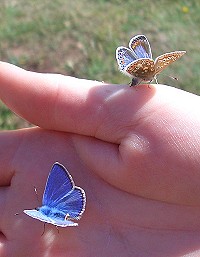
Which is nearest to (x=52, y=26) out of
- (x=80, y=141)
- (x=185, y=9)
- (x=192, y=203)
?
(x=185, y=9)

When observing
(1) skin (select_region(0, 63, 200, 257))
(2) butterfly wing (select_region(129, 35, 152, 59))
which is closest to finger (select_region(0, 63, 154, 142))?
(1) skin (select_region(0, 63, 200, 257))

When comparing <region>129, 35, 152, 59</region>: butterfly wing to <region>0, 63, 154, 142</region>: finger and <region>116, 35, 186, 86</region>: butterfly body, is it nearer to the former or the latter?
<region>116, 35, 186, 86</region>: butterfly body

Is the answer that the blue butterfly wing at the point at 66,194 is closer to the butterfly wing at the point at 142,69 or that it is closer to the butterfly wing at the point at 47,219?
the butterfly wing at the point at 47,219

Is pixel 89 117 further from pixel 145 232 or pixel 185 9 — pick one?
pixel 185 9

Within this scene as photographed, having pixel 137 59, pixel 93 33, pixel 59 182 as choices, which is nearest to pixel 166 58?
pixel 137 59

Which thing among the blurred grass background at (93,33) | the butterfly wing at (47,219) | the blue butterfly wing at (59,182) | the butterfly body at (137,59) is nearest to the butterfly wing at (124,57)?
the butterfly body at (137,59)
